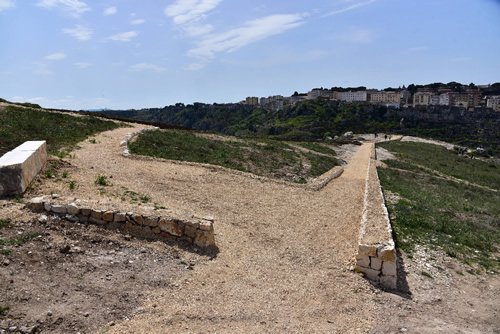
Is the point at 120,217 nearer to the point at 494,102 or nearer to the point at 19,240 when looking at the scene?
the point at 19,240

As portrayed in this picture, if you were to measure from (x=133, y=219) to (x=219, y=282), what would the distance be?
3.09m

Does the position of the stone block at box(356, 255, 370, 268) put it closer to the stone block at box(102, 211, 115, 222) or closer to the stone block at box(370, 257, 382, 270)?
the stone block at box(370, 257, 382, 270)

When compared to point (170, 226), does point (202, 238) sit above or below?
below

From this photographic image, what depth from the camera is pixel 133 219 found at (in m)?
8.81

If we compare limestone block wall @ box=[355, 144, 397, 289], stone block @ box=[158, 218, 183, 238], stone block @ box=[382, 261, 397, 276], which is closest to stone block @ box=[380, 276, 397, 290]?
limestone block wall @ box=[355, 144, 397, 289]

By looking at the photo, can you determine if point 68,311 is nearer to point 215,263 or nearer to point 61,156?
point 215,263

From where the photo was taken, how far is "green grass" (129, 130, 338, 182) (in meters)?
20.6

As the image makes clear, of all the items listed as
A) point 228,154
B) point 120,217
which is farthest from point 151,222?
point 228,154

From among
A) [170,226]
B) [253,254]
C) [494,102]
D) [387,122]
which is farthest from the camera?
[494,102]

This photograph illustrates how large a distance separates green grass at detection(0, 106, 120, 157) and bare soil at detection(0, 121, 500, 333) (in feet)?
18.7

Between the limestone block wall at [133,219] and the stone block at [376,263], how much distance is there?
4.47 m

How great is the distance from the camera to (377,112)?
12800 cm

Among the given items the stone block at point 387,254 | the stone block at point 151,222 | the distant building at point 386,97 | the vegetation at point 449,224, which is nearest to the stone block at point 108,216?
the stone block at point 151,222

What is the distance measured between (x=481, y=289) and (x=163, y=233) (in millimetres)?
8962
